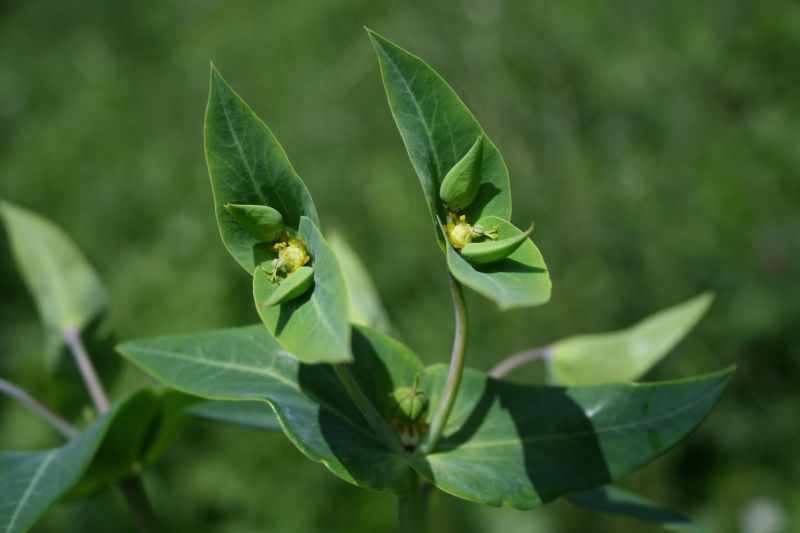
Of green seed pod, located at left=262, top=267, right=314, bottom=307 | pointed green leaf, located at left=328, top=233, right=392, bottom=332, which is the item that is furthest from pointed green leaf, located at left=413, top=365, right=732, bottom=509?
pointed green leaf, located at left=328, top=233, right=392, bottom=332

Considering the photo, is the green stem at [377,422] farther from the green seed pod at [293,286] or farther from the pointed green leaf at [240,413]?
the pointed green leaf at [240,413]

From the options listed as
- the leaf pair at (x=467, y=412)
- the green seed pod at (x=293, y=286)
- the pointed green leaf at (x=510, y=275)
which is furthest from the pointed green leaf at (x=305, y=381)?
the pointed green leaf at (x=510, y=275)

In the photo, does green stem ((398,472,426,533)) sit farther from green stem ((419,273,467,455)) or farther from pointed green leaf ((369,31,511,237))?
pointed green leaf ((369,31,511,237))

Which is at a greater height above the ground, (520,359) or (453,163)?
(453,163)

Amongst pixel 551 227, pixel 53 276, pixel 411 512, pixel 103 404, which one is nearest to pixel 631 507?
pixel 411 512

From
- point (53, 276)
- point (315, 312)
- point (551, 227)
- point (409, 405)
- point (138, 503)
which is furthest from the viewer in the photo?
point (551, 227)

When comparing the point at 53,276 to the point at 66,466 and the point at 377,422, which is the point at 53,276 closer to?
the point at 66,466
